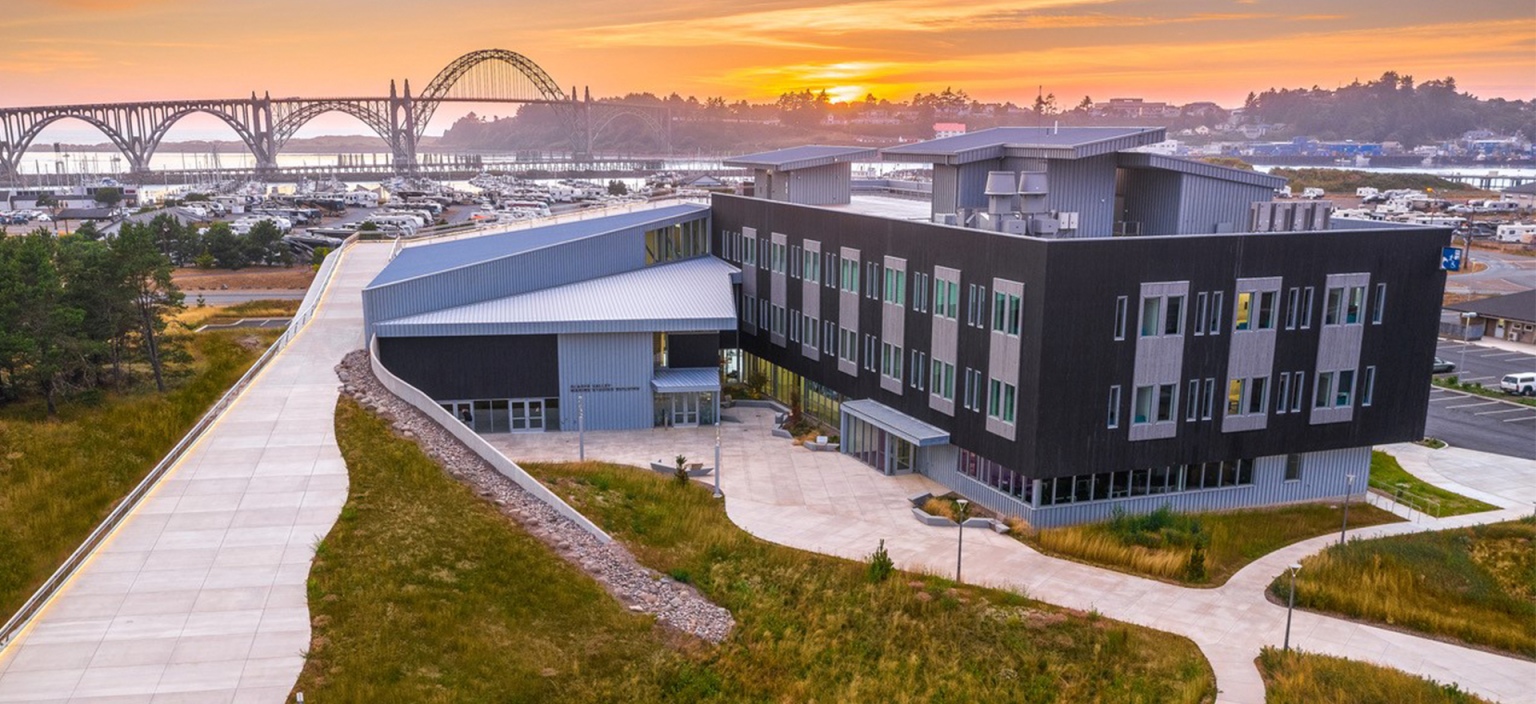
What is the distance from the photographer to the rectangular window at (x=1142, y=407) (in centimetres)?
3416

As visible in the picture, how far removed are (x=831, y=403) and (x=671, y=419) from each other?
24.4ft

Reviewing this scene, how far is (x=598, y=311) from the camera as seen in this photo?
4547cm

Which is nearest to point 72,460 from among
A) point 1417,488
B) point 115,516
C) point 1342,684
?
point 115,516

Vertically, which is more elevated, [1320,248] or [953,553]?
[1320,248]

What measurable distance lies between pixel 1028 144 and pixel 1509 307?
171 feet

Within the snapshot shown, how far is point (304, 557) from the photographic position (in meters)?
25.9

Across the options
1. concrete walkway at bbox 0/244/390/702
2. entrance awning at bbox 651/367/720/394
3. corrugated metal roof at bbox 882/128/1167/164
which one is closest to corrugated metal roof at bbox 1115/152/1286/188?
corrugated metal roof at bbox 882/128/1167/164

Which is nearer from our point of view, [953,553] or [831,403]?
[953,553]

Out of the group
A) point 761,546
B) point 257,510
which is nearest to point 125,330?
point 257,510

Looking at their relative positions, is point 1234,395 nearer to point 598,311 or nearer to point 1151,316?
point 1151,316

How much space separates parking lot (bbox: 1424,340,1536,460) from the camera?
4628cm

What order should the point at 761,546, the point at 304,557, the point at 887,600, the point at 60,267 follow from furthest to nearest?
the point at 60,267 → the point at 761,546 → the point at 887,600 → the point at 304,557

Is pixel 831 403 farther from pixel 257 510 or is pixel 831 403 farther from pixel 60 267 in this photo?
pixel 60 267

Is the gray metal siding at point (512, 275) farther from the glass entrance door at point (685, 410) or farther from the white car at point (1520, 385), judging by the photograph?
the white car at point (1520, 385)
